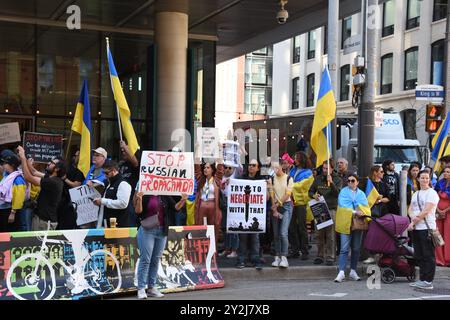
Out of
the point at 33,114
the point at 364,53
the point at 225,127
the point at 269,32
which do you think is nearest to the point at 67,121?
the point at 33,114

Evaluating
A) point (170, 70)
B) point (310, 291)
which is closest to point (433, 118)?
point (170, 70)

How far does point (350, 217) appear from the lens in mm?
10016

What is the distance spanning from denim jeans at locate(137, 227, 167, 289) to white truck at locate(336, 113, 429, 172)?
13.8 meters

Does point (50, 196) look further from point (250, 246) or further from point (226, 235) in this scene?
point (226, 235)

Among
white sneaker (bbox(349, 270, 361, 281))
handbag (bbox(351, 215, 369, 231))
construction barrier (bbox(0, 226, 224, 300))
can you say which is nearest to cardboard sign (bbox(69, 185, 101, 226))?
construction barrier (bbox(0, 226, 224, 300))

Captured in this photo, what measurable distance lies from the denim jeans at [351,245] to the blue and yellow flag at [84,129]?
4.28 metres

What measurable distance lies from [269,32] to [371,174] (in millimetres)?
11160

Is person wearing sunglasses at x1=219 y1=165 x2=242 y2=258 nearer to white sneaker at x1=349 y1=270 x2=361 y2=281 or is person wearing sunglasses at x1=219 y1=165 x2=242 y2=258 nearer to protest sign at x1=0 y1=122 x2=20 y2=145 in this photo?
white sneaker at x1=349 y1=270 x2=361 y2=281

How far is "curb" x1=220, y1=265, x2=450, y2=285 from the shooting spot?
32.8 feet

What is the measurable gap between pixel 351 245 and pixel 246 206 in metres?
1.86

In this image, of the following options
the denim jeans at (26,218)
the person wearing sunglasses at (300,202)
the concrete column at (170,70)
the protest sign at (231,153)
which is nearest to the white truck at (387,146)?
the concrete column at (170,70)

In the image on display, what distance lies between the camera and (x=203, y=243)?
9727 mm
